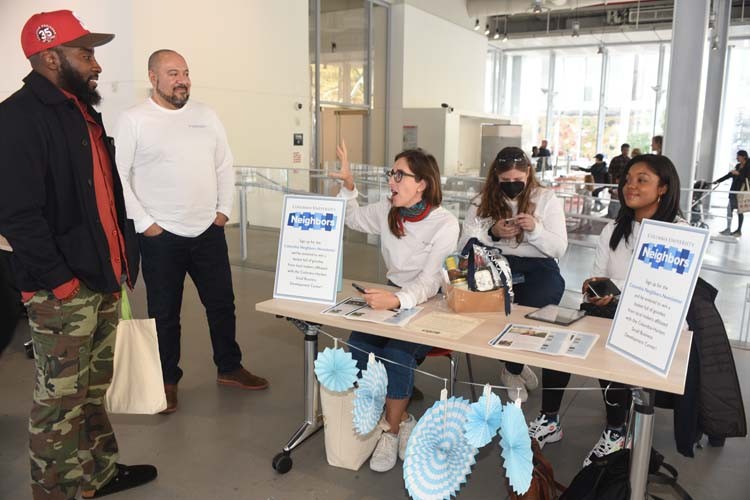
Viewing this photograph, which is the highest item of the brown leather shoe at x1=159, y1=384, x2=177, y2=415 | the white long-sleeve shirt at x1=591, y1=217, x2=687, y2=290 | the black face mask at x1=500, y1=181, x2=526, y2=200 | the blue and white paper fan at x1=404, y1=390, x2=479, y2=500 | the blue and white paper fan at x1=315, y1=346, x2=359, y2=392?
the black face mask at x1=500, y1=181, x2=526, y2=200

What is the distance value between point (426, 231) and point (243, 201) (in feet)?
13.8

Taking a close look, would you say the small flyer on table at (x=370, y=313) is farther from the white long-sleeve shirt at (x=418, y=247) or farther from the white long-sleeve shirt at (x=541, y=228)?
the white long-sleeve shirt at (x=541, y=228)

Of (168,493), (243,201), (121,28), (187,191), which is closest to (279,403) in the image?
(168,493)

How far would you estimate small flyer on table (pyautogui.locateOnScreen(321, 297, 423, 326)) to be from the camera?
7.16 ft

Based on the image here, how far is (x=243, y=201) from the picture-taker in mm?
6477

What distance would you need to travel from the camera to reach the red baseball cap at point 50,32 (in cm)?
186

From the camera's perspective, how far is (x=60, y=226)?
1904mm

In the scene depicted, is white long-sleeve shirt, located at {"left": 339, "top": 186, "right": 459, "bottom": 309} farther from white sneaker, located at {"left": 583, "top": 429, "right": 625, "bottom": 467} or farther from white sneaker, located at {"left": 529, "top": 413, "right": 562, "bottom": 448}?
white sneaker, located at {"left": 583, "top": 429, "right": 625, "bottom": 467}

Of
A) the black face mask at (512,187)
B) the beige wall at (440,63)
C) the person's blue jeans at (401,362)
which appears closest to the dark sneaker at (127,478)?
the person's blue jeans at (401,362)

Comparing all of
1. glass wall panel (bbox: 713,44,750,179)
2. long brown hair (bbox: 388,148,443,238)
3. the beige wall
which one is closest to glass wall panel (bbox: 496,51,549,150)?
the beige wall

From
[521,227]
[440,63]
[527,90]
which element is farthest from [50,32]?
[527,90]

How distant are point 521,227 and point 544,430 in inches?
38.9

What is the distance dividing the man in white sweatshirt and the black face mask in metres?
1.44

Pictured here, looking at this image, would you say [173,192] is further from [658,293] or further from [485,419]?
[658,293]
